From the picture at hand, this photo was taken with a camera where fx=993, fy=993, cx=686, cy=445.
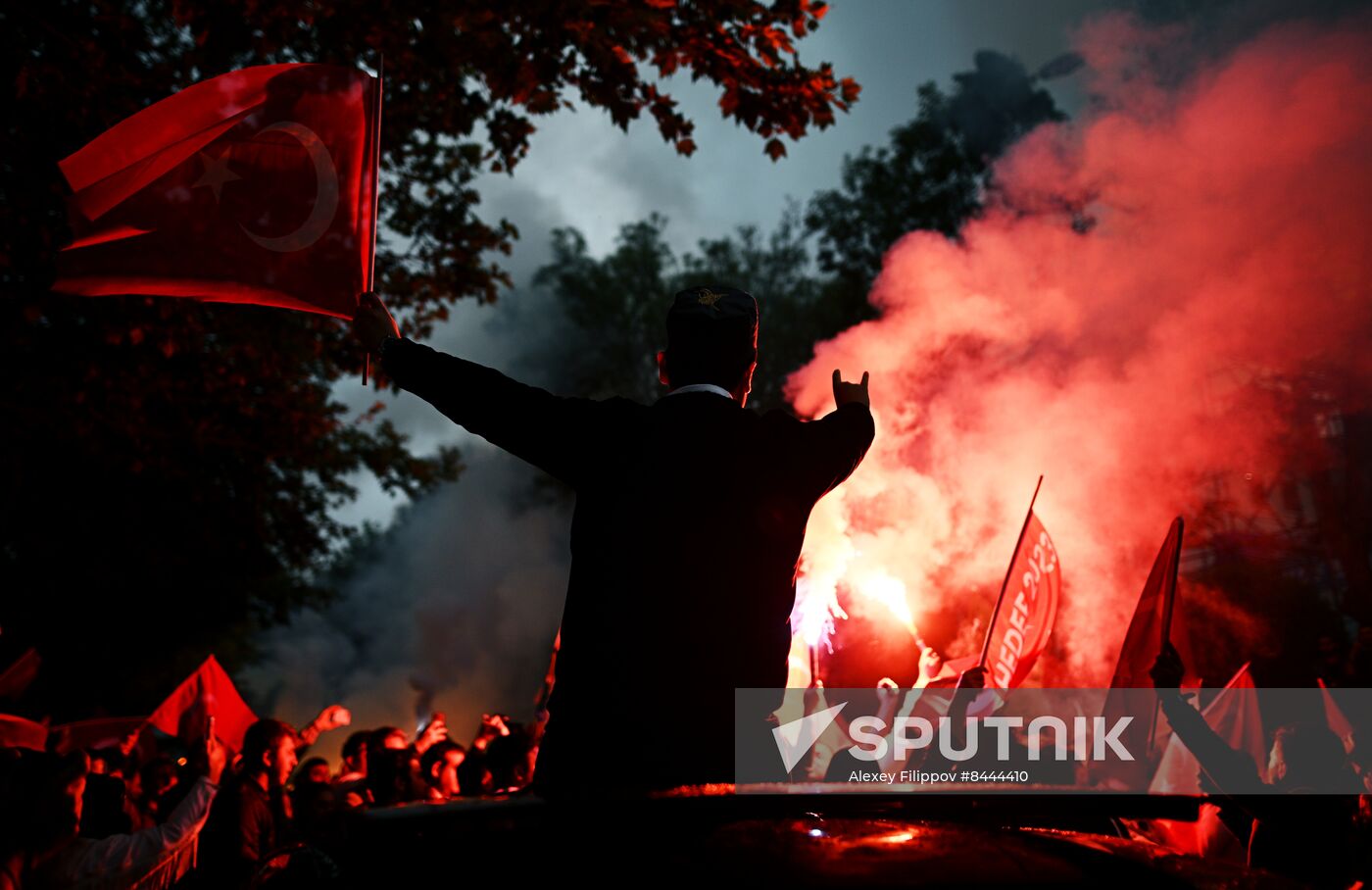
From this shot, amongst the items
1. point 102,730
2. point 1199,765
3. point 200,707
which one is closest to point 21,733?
point 200,707

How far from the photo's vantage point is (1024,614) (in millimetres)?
6254

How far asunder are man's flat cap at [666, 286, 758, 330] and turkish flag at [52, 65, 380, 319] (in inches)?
89.7

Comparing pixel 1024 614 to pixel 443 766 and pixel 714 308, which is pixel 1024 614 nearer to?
pixel 714 308

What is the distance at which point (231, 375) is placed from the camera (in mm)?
10422

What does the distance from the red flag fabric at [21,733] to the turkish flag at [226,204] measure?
587 cm

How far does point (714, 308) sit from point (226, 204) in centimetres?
310

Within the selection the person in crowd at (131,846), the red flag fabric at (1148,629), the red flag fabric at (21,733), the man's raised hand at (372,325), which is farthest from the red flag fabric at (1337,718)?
the red flag fabric at (21,733)

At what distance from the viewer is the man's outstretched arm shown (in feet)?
A: 7.77

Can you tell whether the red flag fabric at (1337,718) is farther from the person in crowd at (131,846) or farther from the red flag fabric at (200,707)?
the red flag fabric at (200,707)

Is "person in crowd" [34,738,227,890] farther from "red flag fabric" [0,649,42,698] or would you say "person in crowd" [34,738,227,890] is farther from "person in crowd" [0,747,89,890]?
Answer: "red flag fabric" [0,649,42,698]

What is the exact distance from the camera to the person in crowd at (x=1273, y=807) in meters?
3.42

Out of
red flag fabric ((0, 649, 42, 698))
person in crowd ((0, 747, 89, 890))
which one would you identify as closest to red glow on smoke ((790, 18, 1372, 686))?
person in crowd ((0, 747, 89, 890))

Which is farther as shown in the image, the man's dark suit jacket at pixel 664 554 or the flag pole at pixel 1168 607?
the flag pole at pixel 1168 607

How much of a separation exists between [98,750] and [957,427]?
10.3m
